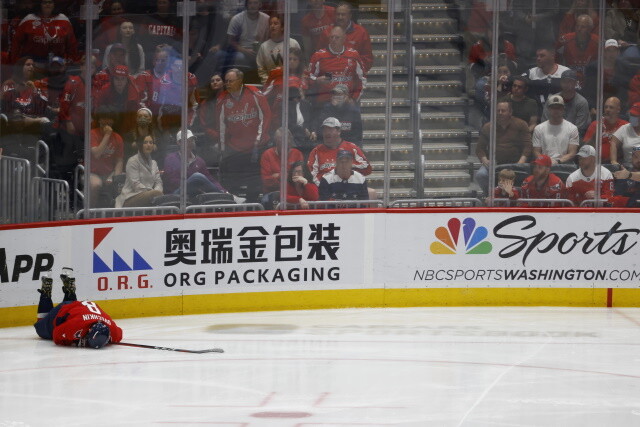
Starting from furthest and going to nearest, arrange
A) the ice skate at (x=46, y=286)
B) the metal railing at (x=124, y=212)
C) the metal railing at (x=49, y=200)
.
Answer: the metal railing at (x=124, y=212) → the metal railing at (x=49, y=200) → the ice skate at (x=46, y=286)

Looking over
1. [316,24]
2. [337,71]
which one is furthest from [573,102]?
[316,24]

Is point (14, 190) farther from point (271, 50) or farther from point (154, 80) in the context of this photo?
point (271, 50)

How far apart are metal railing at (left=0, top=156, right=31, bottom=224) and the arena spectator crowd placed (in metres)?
0.26

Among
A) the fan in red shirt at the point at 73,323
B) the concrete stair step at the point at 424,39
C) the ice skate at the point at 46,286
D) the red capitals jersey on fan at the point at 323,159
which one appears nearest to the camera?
the fan in red shirt at the point at 73,323

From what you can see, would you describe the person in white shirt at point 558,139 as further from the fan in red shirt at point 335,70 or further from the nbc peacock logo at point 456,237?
the fan in red shirt at point 335,70

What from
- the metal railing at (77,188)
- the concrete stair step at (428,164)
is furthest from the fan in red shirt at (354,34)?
the metal railing at (77,188)

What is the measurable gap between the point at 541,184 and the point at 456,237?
1.11m

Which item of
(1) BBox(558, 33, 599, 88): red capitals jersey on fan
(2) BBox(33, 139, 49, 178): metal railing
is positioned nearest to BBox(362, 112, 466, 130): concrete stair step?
(1) BBox(558, 33, 599, 88): red capitals jersey on fan

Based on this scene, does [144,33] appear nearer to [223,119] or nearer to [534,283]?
[223,119]

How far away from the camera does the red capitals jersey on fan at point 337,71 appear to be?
12219 mm

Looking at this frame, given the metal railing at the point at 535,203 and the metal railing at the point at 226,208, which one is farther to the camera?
the metal railing at the point at 535,203

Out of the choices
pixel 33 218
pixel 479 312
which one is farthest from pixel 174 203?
pixel 479 312

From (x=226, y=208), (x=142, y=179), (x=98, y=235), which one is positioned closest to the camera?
(x=98, y=235)

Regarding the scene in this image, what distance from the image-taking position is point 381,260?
12.2m
